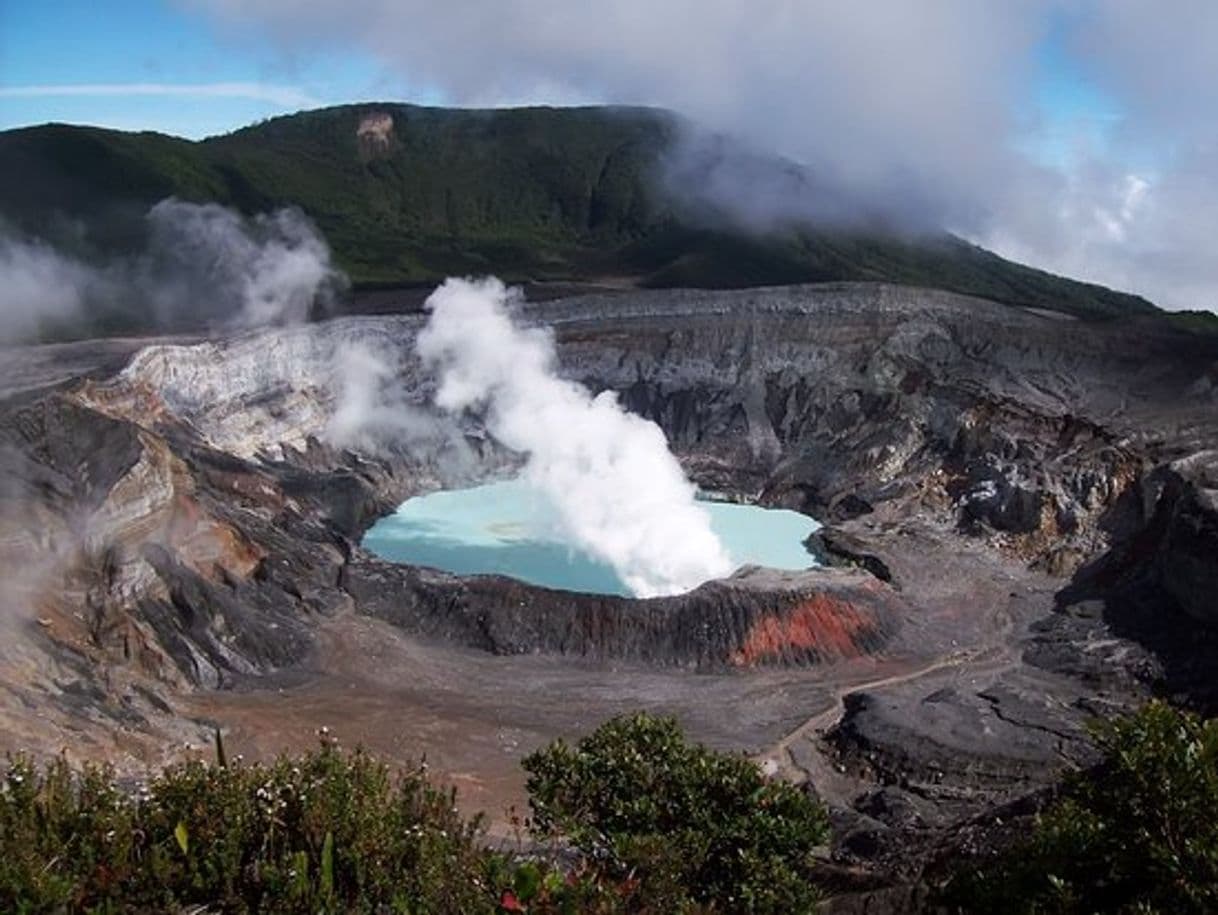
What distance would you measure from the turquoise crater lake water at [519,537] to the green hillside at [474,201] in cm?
3574

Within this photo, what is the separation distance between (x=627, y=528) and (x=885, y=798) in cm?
2008

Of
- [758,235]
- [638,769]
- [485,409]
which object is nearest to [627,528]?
[485,409]

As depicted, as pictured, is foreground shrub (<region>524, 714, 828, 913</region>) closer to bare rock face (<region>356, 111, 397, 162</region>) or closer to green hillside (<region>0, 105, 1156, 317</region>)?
green hillside (<region>0, 105, 1156, 317</region>)

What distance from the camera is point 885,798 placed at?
2956 centimetres

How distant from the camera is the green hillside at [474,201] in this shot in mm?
102375

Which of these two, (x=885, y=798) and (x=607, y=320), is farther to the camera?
(x=607, y=320)

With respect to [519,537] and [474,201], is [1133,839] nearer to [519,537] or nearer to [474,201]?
[519,537]

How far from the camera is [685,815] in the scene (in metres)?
16.8

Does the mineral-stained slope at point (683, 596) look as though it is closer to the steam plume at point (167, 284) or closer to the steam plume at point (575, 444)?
the steam plume at point (575, 444)

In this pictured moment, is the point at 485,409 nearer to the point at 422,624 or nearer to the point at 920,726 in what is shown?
the point at 422,624

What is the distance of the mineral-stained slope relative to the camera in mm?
31469

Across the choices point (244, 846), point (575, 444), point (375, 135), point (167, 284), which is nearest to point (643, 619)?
point (575, 444)

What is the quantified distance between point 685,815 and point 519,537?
3432cm

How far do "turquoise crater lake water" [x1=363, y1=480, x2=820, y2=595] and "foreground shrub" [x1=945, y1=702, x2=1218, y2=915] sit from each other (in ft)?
100
